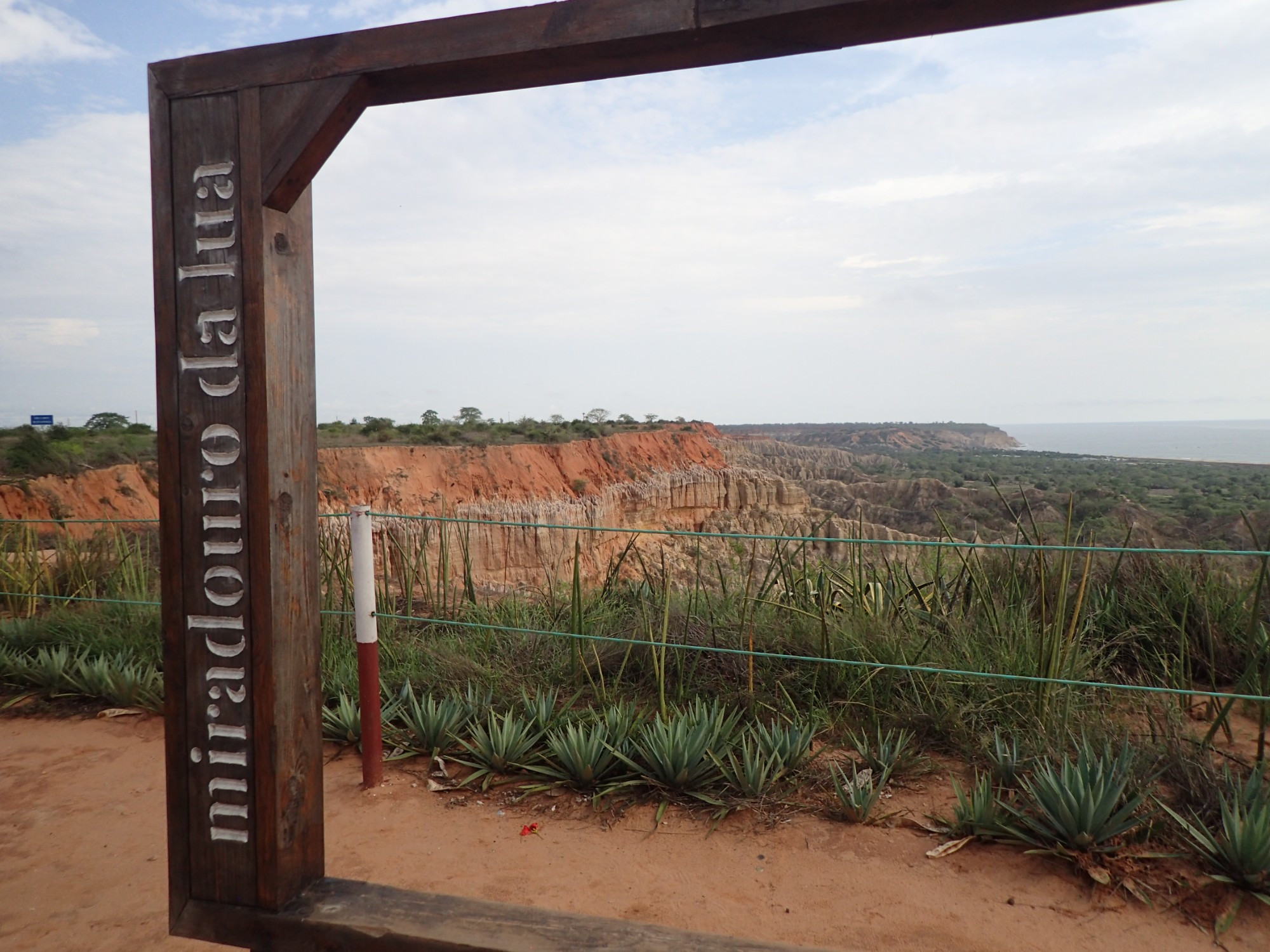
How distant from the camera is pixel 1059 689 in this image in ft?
13.1

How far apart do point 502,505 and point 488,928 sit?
24.9 metres

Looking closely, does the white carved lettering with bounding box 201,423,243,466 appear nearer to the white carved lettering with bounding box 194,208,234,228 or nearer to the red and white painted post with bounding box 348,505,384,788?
the white carved lettering with bounding box 194,208,234,228

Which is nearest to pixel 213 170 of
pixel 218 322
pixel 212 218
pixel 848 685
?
pixel 212 218

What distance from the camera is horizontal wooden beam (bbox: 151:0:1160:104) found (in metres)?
1.86

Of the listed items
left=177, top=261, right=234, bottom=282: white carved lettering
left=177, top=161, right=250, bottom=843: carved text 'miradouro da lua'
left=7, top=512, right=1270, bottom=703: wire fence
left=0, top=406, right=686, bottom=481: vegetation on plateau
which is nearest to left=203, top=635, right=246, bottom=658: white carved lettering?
left=177, top=161, right=250, bottom=843: carved text 'miradouro da lua'

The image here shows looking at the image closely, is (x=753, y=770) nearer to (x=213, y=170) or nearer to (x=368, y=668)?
(x=368, y=668)

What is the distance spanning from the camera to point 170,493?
2.29 metres

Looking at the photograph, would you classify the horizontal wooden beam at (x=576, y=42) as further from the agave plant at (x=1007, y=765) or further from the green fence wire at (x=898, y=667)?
the agave plant at (x=1007, y=765)

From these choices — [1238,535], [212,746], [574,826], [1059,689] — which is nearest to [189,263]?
[212,746]

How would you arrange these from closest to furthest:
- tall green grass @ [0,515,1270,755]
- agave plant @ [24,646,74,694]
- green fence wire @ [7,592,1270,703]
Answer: green fence wire @ [7,592,1270,703] < tall green grass @ [0,515,1270,755] < agave plant @ [24,646,74,694]

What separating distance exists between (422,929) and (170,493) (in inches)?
52.6

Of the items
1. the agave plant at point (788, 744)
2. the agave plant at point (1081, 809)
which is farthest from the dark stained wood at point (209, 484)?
the agave plant at point (1081, 809)

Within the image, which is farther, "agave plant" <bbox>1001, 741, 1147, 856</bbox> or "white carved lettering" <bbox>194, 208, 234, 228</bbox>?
"agave plant" <bbox>1001, 741, 1147, 856</bbox>

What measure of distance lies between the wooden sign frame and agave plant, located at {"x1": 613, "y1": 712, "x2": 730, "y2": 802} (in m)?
1.44
